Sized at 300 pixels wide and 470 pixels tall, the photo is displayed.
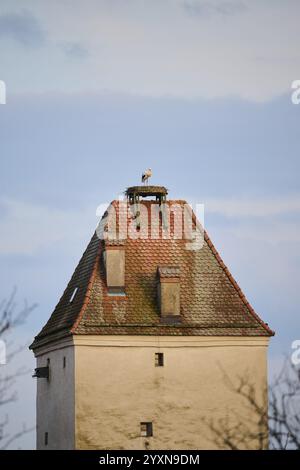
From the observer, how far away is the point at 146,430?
70.0 meters

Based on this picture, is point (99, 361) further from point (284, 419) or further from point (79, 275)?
point (284, 419)

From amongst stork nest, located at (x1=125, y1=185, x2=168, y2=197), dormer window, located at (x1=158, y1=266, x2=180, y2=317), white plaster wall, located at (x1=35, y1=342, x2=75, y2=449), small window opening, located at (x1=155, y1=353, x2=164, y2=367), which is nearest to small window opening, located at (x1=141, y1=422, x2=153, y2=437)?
small window opening, located at (x1=155, y1=353, x2=164, y2=367)

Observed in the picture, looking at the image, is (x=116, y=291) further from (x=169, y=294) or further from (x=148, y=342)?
(x=148, y=342)

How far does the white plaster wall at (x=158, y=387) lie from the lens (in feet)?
228

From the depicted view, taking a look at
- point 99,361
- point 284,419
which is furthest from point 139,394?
point 284,419

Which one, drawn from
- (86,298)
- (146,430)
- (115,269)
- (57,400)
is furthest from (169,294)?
(57,400)

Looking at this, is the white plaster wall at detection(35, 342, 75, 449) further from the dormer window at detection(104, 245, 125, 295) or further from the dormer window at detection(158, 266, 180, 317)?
the dormer window at detection(158, 266, 180, 317)

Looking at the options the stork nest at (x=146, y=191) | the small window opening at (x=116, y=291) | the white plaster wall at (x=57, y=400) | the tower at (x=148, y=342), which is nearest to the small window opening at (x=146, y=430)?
the tower at (x=148, y=342)

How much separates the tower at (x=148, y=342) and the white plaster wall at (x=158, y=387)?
0.04 meters

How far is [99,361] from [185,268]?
555 centimetres

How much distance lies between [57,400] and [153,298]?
205 inches

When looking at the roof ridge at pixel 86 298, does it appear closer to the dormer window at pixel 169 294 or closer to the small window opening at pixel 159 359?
the dormer window at pixel 169 294

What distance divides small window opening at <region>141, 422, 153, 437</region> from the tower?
4 centimetres
